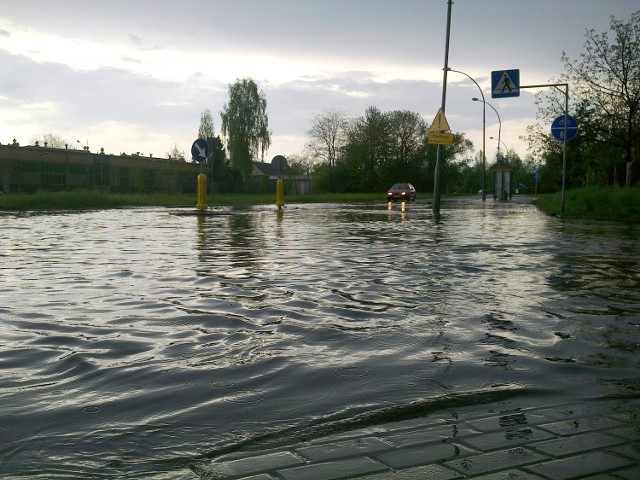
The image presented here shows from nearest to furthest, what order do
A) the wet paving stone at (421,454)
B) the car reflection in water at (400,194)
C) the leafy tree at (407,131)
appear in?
the wet paving stone at (421,454)
the car reflection in water at (400,194)
the leafy tree at (407,131)

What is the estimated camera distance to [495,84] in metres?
26.3

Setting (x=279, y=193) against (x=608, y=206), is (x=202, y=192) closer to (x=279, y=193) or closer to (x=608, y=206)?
(x=279, y=193)

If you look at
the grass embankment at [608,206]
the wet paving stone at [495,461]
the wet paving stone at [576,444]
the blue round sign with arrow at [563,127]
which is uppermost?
the blue round sign with arrow at [563,127]

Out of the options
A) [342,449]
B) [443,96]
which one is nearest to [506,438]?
[342,449]

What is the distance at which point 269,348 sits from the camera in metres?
4.77

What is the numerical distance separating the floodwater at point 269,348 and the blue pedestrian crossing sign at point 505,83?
1707 cm

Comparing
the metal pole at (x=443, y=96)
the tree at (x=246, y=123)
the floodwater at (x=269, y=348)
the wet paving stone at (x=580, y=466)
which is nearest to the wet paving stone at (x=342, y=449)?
the floodwater at (x=269, y=348)

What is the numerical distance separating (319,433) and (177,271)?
5.96 m

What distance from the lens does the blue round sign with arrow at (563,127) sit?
889 inches

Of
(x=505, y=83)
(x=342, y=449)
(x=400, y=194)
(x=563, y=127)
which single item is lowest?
(x=342, y=449)

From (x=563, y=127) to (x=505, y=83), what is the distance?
389 centimetres

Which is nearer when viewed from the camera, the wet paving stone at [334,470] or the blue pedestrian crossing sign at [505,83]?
the wet paving stone at [334,470]

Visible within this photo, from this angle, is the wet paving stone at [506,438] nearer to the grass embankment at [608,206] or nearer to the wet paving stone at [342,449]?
the wet paving stone at [342,449]

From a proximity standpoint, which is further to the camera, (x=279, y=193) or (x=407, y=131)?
(x=407, y=131)
